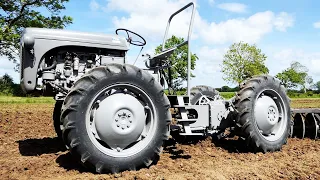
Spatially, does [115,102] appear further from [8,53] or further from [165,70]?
[8,53]

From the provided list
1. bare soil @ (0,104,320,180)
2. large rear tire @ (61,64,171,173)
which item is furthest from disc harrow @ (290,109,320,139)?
large rear tire @ (61,64,171,173)

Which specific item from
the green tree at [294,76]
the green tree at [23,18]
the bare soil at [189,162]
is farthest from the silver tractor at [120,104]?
the green tree at [294,76]

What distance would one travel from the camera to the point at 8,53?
2594 centimetres

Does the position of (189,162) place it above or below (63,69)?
below

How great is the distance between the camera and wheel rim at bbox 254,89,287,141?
247 inches

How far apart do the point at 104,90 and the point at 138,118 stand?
0.62 meters

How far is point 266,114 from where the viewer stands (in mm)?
6301

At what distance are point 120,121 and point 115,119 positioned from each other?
0.25 ft

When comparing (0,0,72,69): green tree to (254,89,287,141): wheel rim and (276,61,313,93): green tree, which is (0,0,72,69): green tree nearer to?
(254,89,287,141): wheel rim

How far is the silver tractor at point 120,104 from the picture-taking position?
4453 millimetres

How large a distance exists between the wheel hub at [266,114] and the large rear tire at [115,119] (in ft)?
7.18

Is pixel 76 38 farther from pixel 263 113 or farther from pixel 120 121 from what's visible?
pixel 263 113

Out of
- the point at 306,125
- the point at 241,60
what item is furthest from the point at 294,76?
the point at 306,125

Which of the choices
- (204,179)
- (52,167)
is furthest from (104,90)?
(204,179)
